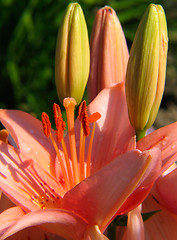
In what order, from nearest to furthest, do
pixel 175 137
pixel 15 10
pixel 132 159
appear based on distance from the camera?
pixel 132 159
pixel 175 137
pixel 15 10

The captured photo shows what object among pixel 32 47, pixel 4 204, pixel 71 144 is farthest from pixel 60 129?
pixel 32 47

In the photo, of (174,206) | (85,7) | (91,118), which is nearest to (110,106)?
(91,118)

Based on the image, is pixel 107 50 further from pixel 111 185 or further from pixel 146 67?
pixel 111 185

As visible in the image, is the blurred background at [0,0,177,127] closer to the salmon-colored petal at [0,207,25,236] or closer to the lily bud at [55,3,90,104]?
the lily bud at [55,3,90,104]

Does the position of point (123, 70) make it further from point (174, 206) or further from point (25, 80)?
point (25, 80)

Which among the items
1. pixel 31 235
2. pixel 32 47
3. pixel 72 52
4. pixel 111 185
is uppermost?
pixel 72 52
